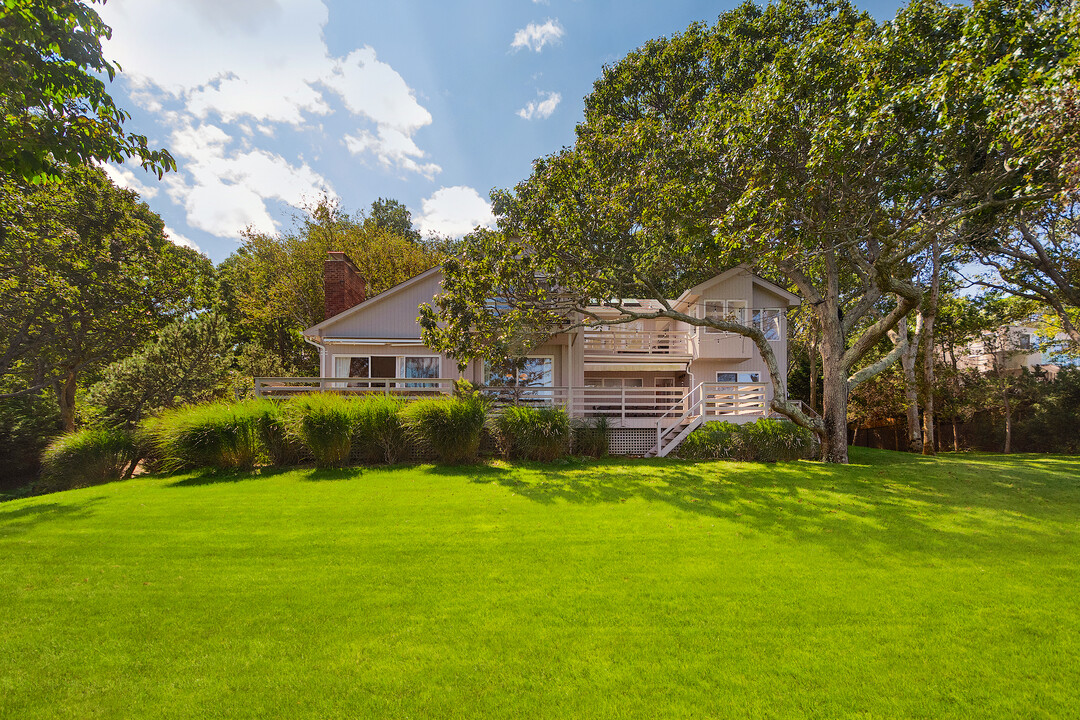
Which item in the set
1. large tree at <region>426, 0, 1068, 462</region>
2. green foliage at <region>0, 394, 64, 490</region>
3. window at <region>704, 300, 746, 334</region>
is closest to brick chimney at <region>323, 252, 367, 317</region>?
large tree at <region>426, 0, 1068, 462</region>

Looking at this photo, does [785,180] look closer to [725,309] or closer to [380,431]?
[380,431]

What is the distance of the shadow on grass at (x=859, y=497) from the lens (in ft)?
19.9

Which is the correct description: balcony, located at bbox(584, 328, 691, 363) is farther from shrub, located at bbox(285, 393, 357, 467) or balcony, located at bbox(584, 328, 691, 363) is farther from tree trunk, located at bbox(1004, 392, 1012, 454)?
tree trunk, located at bbox(1004, 392, 1012, 454)

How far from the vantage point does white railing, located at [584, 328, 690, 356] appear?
18828 mm

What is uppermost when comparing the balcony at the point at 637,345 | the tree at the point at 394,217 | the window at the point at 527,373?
the tree at the point at 394,217

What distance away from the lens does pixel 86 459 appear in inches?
420

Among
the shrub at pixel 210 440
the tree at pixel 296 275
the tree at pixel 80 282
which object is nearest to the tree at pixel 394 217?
the tree at pixel 296 275

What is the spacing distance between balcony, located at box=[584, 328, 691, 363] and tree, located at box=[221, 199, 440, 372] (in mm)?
12958

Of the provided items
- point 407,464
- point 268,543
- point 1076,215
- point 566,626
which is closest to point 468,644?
point 566,626

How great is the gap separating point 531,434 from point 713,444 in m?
5.25

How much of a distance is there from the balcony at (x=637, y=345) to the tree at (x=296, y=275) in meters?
13.0

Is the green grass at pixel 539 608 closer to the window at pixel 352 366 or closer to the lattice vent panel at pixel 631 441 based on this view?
the lattice vent panel at pixel 631 441

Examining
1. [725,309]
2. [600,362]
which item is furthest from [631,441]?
[725,309]

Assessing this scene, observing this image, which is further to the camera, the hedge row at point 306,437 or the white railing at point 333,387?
the white railing at point 333,387
